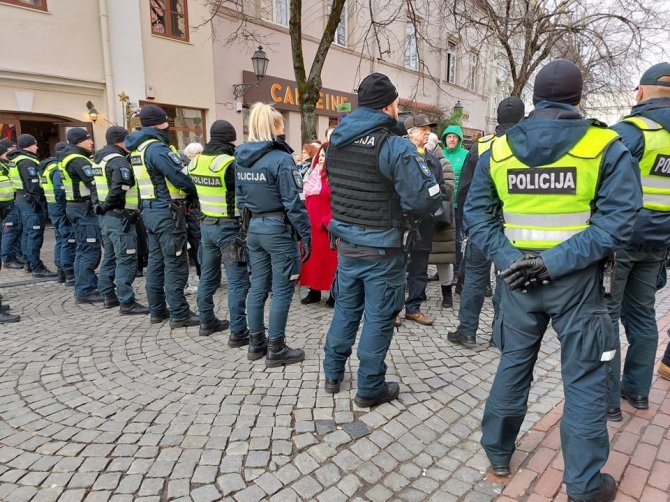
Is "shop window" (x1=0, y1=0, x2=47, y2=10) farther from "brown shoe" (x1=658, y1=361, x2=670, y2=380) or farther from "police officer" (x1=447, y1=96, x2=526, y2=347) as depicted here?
"brown shoe" (x1=658, y1=361, x2=670, y2=380)

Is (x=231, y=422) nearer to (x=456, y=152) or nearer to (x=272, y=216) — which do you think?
(x=272, y=216)

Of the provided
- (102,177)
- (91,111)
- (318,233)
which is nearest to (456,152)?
Result: (318,233)

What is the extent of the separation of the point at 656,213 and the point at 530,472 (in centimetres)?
171

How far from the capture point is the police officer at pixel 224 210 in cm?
413

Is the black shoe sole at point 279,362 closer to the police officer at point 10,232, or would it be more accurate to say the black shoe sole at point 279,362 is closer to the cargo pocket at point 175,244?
the cargo pocket at point 175,244

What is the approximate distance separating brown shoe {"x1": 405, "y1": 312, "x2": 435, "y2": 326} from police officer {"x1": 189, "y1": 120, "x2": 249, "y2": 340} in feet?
5.65

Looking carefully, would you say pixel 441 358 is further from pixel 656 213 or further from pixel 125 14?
pixel 125 14

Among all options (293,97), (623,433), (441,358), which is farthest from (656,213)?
(293,97)

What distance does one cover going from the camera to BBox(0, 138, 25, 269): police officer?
25.9ft

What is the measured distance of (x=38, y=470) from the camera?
261 cm

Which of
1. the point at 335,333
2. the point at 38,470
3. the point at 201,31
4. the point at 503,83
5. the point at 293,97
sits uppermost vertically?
the point at 503,83

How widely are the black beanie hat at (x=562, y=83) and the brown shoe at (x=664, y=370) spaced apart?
2581 mm

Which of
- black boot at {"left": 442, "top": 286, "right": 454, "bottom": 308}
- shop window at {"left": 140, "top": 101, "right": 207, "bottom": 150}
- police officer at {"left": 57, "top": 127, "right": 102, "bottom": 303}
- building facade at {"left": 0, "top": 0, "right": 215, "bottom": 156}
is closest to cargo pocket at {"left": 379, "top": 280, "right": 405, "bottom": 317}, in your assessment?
black boot at {"left": 442, "top": 286, "right": 454, "bottom": 308}

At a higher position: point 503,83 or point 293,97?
point 503,83
